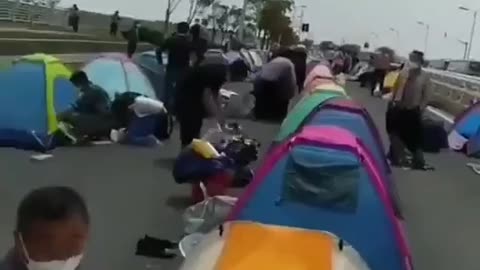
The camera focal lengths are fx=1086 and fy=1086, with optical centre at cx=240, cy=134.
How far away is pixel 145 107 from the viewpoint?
17453 millimetres

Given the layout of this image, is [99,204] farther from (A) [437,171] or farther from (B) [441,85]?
(B) [441,85]

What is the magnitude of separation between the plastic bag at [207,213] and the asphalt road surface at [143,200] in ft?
0.78

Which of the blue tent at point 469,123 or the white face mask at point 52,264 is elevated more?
the white face mask at point 52,264

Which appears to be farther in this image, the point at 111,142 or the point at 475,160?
the point at 475,160

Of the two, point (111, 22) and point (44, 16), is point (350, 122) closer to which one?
point (111, 22)

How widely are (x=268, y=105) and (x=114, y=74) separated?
5.75 m

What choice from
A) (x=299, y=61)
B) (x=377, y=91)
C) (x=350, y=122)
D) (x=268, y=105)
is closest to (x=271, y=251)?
(x=350, y=122)

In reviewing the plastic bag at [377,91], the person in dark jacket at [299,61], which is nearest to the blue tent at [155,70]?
the person in dark jacket at [299,61]

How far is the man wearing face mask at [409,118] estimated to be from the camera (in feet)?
58.6

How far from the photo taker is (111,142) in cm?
1736

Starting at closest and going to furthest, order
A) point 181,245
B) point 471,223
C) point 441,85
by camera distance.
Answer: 1. point 181,245
2. point 471,223
3. point 441,85

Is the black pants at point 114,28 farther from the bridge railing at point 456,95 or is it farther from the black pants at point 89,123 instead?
the black pants at point 89,123

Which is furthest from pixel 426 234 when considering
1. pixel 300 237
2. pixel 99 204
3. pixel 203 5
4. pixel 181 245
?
pixel 203 5

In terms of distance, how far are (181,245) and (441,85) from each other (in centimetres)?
3529
